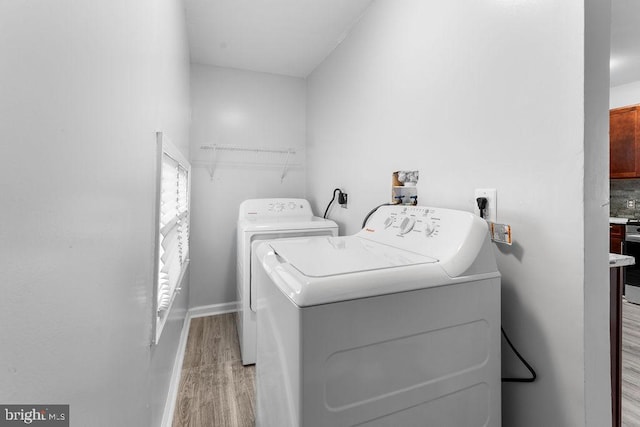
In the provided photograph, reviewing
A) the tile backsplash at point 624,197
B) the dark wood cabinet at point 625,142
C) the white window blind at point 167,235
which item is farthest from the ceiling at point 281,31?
the tile backsplash at point 624,197

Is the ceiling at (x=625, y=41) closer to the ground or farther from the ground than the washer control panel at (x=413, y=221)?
farther from the ground

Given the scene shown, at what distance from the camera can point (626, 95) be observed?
12.1ft

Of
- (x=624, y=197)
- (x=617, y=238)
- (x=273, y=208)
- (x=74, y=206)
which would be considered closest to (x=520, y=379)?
(x=74, y=206)

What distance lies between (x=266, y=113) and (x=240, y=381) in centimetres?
255

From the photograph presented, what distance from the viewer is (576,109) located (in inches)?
35.5

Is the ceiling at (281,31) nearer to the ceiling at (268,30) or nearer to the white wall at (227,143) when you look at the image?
the ceiling at (268,30)

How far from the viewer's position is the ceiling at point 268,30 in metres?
2.09

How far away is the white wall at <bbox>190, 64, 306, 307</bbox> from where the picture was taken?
9.84 feet

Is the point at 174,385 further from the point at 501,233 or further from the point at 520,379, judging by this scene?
the point at 501,233

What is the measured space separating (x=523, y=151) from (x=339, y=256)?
76 cm

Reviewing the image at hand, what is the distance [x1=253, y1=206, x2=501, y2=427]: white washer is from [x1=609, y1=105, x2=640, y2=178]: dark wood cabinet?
405cm

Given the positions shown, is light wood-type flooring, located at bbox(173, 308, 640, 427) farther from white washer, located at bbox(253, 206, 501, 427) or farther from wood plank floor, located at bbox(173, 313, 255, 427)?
white washer, located at bbox(253, 206, 501, 427)

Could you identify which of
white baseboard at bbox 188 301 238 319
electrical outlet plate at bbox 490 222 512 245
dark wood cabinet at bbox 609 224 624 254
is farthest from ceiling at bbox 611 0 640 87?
white baseboard at bbox 188 301 238 319

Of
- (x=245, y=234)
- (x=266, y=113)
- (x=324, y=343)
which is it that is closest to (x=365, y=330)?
(x=324, y=343)
